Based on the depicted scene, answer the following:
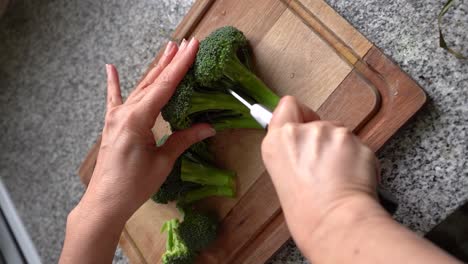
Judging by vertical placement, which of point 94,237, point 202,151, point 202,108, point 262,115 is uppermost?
point 262,115

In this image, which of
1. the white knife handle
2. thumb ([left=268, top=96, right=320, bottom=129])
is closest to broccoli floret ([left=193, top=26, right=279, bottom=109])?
the white knife handle

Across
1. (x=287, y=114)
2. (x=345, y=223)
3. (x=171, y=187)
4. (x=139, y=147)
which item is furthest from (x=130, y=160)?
(x=345, y=223)

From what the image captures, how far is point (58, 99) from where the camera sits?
1388 millimetres

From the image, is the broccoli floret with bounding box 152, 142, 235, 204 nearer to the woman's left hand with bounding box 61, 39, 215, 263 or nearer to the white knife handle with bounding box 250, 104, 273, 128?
the woman's left hand with bounding box 61, 39, 215, 263

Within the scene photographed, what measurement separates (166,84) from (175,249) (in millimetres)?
389

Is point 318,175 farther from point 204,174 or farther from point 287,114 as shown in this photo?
point 204,174

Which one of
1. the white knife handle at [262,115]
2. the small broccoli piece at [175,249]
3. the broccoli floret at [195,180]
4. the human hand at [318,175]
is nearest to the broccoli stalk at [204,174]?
the broccoli floret at [195,180]

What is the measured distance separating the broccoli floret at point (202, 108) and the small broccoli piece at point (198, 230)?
0.21m

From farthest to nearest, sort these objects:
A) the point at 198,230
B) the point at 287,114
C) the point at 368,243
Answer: the point at 198,230 → the point at 287,114 → the point at 368,243

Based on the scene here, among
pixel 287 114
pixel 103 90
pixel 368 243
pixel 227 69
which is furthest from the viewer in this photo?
pixel 103 90

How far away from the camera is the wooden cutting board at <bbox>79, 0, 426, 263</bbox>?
860mm

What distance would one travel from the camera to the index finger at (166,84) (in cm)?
90

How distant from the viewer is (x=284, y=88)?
3.11 feet

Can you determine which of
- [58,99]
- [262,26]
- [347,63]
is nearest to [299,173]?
[347,63]
